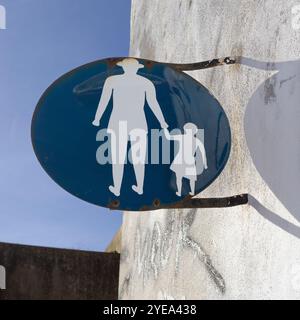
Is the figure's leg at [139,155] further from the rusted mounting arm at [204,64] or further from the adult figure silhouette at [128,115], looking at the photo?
the rusted mounting arm at [204,64]

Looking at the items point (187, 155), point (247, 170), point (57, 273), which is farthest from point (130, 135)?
point (57, 273)

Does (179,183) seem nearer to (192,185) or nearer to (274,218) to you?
(192,185)

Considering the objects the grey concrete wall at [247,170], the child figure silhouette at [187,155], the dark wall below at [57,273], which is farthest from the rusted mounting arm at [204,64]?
the dark wall below at [57,273]

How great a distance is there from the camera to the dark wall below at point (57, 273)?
21.5 ft

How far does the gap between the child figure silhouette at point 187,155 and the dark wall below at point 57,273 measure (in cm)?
483

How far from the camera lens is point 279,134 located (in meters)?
2.00

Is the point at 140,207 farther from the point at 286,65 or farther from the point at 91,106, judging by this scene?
the point at 286,65

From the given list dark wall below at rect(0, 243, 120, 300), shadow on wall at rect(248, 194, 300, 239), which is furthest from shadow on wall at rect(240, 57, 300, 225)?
dark wall below at rect(0, 243, 120, 300)

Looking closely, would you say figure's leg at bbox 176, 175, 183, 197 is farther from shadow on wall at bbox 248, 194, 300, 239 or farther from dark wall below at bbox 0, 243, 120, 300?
dark wall below at bbox 0, 243, 120, 300

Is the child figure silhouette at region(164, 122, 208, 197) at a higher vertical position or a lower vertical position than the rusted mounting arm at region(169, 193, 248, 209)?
higher

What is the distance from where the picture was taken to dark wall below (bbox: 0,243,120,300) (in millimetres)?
6543

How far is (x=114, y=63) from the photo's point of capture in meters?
2.05

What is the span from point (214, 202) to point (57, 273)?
4.97m
